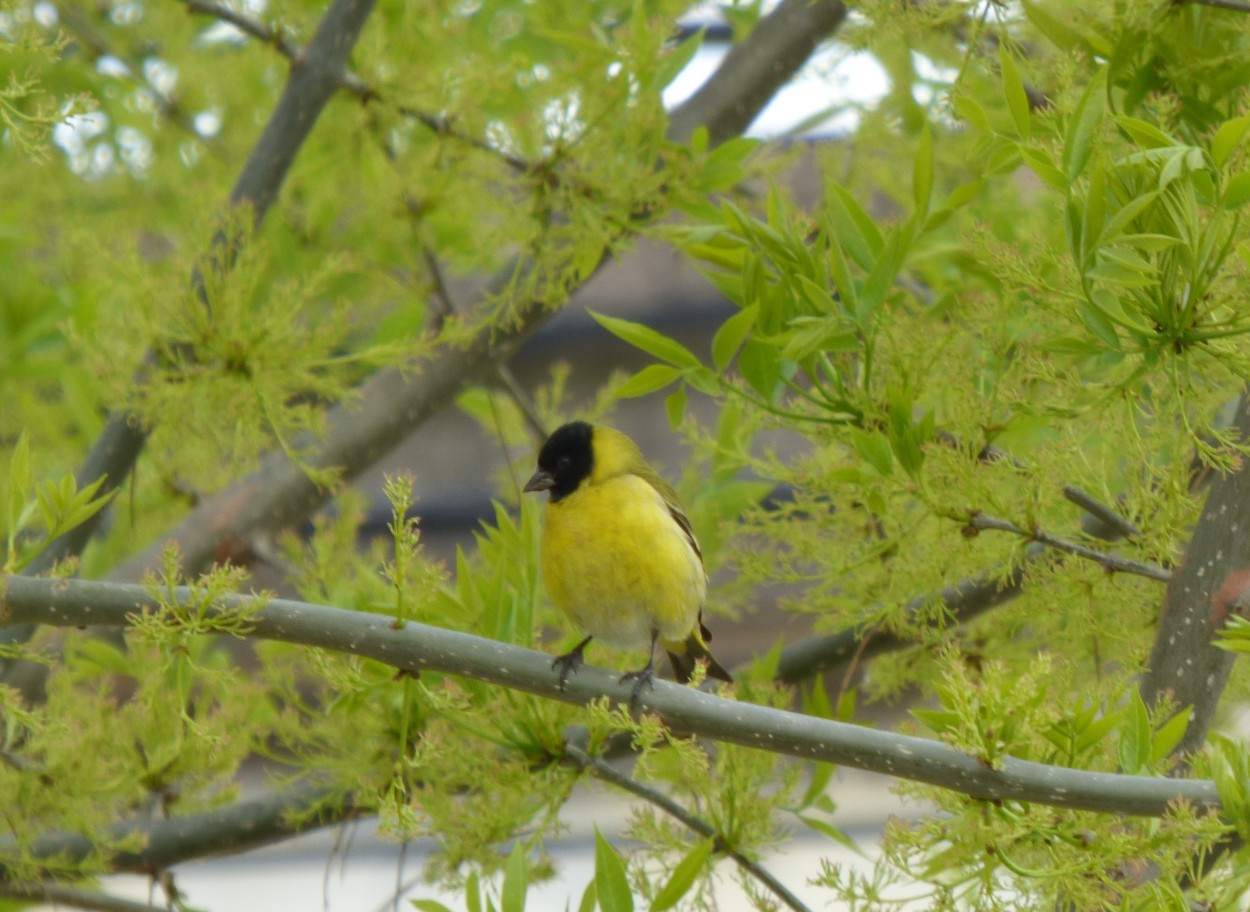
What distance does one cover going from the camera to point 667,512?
2.11 meters

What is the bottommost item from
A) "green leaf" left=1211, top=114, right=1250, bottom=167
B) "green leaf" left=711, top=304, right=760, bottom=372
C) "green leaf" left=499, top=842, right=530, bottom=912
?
"green leaf" left=499, top=842, right=530, bottom=912

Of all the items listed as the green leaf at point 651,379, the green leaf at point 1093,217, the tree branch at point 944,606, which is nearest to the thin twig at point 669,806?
the tree branch at point 944,606

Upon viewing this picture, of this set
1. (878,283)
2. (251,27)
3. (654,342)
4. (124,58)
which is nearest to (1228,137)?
(878,283)

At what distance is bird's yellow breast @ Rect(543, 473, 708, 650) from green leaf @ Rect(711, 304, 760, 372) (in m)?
0.62

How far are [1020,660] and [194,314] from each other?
3.59ft

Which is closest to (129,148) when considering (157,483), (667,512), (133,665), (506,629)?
(157,483)

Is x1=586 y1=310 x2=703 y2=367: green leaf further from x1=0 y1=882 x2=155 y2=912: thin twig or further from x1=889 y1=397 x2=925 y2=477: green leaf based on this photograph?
x1=0 y1=882 x2=155 y2=912: thin twig

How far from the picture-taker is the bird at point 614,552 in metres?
2.00

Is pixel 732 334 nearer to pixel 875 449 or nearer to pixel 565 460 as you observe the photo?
pixel 875 449

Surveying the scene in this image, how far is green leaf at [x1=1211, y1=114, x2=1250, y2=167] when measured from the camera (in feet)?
3.35

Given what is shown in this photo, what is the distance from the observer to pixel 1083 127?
107 centimetres

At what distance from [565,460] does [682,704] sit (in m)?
1.03

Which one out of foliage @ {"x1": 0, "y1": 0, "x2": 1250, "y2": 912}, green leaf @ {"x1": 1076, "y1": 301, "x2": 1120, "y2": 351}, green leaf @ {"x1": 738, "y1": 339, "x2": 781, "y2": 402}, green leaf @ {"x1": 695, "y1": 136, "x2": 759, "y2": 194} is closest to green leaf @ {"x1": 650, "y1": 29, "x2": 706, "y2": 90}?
foliage @ {"x1": 0, "y1": 0, "x2": 1250, "y2": 912}

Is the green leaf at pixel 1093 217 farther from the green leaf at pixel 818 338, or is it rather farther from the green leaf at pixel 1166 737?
the green leaf at pixel 1166 737
